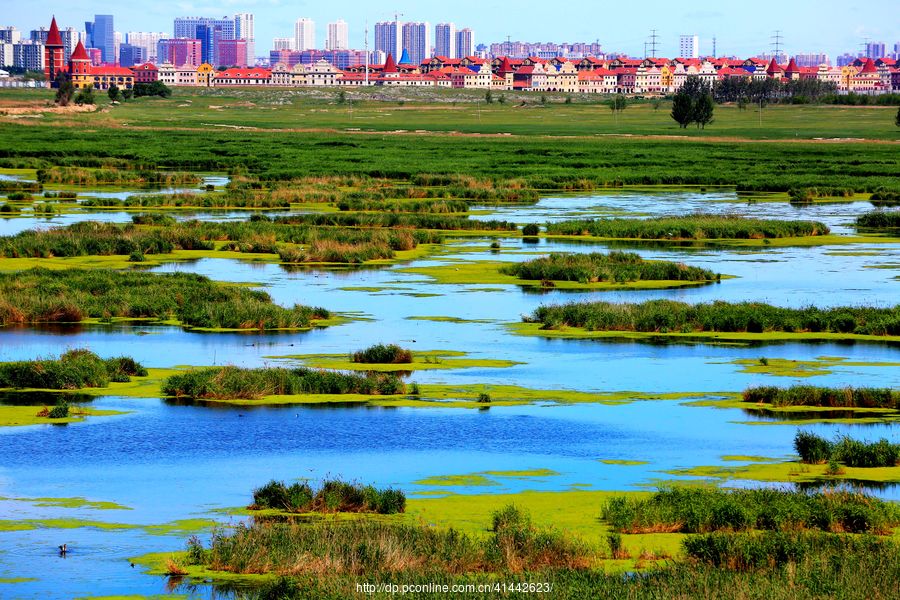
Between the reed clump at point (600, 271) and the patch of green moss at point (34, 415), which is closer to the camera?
the patch of green moss at point (34, 415)

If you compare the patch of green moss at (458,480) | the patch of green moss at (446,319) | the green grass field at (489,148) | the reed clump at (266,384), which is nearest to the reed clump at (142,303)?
the patch of green moss at (446,319)

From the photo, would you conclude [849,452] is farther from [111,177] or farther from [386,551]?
[111,177]

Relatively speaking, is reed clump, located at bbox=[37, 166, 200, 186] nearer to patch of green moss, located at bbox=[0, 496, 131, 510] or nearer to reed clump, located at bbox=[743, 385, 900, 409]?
reed clump, located at bbox=[743, 385, 900, 409]

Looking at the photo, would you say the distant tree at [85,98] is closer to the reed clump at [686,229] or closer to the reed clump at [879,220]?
the reed clump at [879,220]

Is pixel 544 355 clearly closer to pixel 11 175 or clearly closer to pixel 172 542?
pixel 172 542

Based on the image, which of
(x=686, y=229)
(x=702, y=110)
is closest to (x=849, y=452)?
(x=686, y=229)

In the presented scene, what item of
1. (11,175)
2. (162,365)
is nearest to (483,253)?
(162,365)

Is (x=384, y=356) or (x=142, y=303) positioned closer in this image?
(x=384, y=356)
